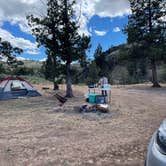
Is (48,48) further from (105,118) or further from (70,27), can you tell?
(105,118)

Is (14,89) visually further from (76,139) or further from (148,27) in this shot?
(148,27)

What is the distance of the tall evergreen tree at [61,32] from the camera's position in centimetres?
1195

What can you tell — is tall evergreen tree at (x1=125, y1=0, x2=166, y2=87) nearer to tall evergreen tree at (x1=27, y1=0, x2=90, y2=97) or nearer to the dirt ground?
tall evergreen tree at (x1=27, y1=0, x2=90, y2=97)

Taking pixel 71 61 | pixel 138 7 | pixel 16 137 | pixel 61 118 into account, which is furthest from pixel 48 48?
pixel 138 7

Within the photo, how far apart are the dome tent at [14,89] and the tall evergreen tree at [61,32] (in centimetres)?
227

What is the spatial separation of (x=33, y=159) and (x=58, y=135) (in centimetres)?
128

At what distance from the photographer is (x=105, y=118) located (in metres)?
6.47

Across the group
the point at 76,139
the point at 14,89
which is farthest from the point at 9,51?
the point at 76,139

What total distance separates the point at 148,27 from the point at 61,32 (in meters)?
9.85

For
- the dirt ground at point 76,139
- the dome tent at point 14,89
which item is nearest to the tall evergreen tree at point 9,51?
the dome tent at point 14,89

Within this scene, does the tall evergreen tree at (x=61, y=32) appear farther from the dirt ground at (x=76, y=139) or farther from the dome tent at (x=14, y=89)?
the dirt ground at (x=76, y=139)

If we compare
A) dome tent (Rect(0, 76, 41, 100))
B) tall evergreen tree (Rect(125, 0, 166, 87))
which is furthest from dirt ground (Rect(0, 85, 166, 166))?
tall evergreen tree (Rect(125, 0, 166, 87))

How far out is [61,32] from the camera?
39.4 ft

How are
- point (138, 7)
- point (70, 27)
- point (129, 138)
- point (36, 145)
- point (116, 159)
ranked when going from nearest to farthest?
point (116, 159) < point (36, 145) < point (129, 138) < point (70, 27) < point (138, 7)
